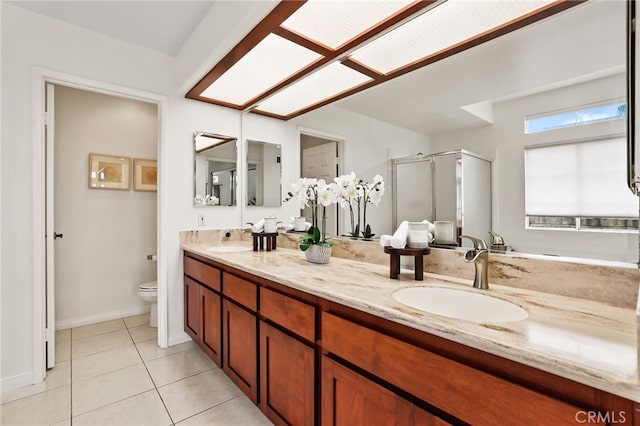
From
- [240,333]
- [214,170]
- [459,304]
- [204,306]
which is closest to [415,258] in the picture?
[459,304]

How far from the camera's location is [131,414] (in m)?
1.65

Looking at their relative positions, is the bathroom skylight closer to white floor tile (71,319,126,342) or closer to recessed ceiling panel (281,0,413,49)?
recessed ceiling panel (281,0,413,49)

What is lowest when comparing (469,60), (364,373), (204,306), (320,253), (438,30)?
(204,306)

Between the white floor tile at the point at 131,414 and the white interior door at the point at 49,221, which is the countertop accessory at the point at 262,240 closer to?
the white floor tile at the point at 131,414

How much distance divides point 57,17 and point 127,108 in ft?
4.03

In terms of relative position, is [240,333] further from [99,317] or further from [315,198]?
[99,317]

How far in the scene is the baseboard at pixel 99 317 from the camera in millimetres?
→ 2861

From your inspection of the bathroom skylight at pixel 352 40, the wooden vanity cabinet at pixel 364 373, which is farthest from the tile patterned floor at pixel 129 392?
the bathroom skylight at pixel 352 40

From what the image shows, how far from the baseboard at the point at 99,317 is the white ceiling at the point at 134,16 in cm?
268

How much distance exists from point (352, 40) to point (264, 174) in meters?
1.43

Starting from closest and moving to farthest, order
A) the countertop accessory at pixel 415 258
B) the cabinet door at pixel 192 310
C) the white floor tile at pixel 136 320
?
the countertop accessory at pixel 415 258, the cabinet door at pixel 192 310, the white floor tile at pixel 136 320

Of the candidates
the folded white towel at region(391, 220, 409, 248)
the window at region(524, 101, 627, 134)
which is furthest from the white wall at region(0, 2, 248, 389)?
the window at region(524, 101, 627, 134)

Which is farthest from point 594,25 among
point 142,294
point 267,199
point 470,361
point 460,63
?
point 142,294

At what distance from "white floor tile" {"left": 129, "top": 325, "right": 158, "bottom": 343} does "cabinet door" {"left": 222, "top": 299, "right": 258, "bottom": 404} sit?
1.28 meters
